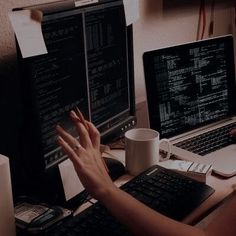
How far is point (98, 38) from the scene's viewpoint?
110 centimetres

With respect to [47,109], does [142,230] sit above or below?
below

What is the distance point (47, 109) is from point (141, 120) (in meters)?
0.63

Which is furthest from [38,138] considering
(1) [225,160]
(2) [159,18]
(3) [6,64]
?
(2) [159,18]

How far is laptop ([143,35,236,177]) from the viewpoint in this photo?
4.27ft

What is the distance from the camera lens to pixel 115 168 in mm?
1179

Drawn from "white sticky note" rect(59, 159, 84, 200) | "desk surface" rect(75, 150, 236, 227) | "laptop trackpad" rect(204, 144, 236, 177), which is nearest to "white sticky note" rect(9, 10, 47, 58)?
"white sticky note" rect(59, 159, 84, 200)

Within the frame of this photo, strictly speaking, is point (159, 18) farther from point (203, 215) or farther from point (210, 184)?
point (203, 215)

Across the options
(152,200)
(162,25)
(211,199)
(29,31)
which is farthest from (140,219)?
(162,25)

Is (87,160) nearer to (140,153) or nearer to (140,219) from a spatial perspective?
(140,219)

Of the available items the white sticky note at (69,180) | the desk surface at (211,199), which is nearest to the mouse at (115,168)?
the desk surface at (211,199)

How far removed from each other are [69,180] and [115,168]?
0.63 ft

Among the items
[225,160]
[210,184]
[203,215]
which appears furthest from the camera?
[225,160]

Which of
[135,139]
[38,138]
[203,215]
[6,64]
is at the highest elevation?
[6,64]

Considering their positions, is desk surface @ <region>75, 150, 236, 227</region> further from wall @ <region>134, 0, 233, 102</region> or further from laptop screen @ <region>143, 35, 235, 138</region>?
wall @ <region>134, 0, 233, 102</region>
